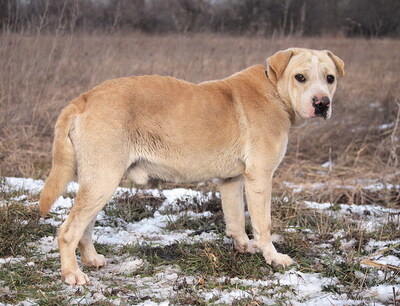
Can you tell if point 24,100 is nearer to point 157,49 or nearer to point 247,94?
point 157,49

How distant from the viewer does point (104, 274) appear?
3516 millimetres

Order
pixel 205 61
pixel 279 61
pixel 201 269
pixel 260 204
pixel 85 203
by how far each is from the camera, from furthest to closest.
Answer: pixel 205 61
pixel 279 61
pixel 260 204
pixel 201 269
pixel 85 203

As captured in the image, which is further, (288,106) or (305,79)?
(288,106)

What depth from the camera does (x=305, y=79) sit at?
3.78 metres

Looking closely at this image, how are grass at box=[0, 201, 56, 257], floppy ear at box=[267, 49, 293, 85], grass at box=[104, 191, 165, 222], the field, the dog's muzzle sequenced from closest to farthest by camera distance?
the field
the dog's muzzle
grass at box=[0, 201, 56, 257]
floppy ear at box=[267, 49, 293, 85]
grass at box=[104, 191, 165, 222]

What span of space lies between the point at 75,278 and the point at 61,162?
80 cm

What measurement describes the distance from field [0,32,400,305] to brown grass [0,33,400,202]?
0.03 metres

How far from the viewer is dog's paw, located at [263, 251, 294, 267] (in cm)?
364

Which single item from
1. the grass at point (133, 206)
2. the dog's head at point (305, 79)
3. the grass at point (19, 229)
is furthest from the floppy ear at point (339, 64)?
the grass at point (19, 229)

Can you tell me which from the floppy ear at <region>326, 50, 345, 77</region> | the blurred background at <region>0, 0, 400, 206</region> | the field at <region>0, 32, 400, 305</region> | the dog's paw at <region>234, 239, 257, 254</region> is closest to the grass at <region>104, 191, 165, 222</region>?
the field at <region>0, 32, 400, 305</region>

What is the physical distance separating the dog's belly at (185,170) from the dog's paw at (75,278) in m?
0.80

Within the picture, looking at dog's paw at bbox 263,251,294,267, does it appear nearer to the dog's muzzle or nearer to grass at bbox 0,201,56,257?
the dog's muzzle

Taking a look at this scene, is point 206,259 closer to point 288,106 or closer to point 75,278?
point 75,278

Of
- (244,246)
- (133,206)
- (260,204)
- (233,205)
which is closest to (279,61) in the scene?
(260,204)
